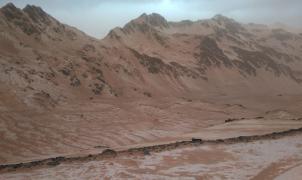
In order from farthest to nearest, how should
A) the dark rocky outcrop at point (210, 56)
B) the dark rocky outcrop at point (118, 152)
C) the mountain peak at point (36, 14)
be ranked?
the dark rocky outcrop at point (210, 56)
the mountain peak at point (36, 14)
the dark rocky outcrop at point (118, 152)

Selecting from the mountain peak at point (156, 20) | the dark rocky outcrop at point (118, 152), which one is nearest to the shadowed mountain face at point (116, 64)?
the mountain peak at point (156, 20)

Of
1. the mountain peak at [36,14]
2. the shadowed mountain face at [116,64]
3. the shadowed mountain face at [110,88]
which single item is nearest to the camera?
the shadowed mountain face at [110,88]

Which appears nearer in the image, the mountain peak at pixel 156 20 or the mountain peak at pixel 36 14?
the mountain peak at pixel 36 14

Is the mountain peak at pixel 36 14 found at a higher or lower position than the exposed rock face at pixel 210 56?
lower

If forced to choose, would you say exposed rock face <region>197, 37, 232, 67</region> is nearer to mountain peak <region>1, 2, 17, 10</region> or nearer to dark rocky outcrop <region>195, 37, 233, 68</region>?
dark rocky outcrop <region>195, 37, 233, 68</region>

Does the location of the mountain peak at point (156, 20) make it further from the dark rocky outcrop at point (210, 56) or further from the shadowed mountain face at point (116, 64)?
the dark rocky outcrop at point (210, 56)

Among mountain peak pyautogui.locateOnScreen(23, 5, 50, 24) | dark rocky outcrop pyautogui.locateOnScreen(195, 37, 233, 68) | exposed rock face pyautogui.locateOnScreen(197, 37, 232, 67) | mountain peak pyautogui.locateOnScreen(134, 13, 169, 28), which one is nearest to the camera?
mountain peak pyautogui.locateOnScreen(23, 5, 50, 24)

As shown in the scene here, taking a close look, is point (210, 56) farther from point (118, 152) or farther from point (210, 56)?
point (118, 152)

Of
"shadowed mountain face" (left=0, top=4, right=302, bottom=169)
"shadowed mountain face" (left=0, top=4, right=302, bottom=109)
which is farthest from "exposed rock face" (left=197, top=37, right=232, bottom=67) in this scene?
"shadowed mountain face" (left=0, top=4, right=302, bottom=169)

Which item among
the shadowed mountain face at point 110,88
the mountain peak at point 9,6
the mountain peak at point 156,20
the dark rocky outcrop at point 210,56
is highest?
the mountain peak at point 156,20

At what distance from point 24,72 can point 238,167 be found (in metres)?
32.9

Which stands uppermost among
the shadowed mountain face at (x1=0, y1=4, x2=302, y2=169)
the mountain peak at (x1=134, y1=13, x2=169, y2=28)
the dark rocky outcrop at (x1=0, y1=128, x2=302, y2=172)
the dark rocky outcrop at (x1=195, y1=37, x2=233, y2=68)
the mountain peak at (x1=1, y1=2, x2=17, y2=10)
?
the mountain peak at (x1=134, y1=13, x2=169, y2=28)

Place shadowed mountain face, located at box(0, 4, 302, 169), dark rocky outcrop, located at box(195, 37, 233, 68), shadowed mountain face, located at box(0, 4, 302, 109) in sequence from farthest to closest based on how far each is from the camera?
dark rocky outcrop, located at box(195, 37, 233, 68) → shadowed mountain face, located at box(0, 4, 302, 109) → shadowed mountain face, located at box(0, 4, 302, 169)

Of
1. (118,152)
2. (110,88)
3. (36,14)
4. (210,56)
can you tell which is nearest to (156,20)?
(210,56)
